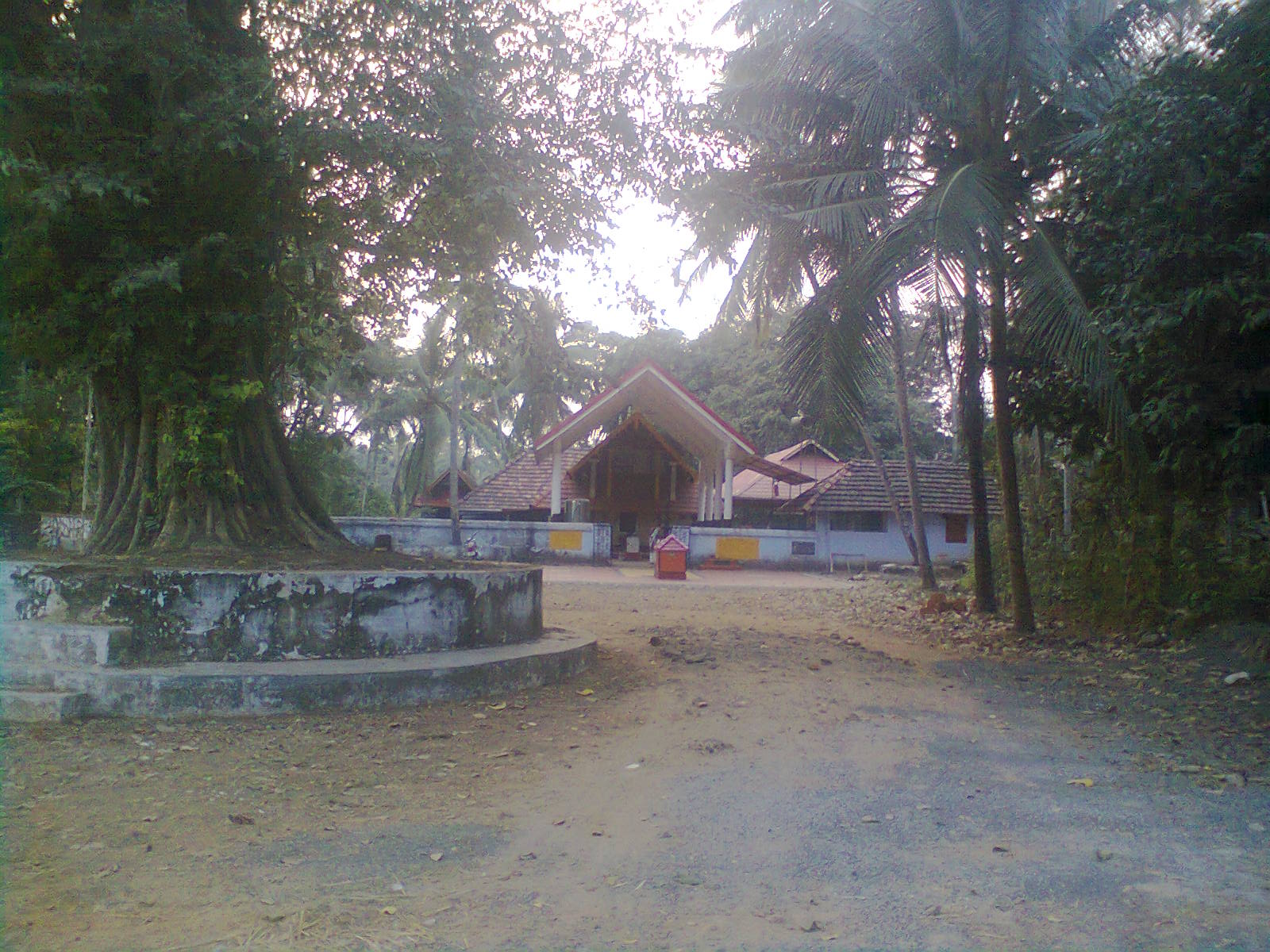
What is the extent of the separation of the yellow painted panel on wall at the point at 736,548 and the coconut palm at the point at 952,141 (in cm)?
1213

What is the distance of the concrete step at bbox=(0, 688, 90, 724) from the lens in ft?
17.6

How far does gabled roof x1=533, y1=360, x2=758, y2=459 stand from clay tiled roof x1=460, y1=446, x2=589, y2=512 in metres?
4.50

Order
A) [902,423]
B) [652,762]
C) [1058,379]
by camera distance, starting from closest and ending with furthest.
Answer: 1. [652,762]
2. [1058,379]
3. [902,423]

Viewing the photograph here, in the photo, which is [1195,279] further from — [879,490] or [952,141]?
[879,490]

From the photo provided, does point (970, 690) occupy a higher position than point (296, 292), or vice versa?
point (296, 292)

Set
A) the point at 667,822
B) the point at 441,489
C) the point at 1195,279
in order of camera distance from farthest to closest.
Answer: the point at 441,489
the point at 1195,279
the point at 667,822

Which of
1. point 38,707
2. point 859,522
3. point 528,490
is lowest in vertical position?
point 38,707

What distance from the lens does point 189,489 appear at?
745 centimetres

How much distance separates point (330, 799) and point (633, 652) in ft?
14.6

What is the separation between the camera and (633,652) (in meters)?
8.60

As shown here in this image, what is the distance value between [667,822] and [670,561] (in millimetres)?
15241

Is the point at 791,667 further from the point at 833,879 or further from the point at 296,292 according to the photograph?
the point at 296,292

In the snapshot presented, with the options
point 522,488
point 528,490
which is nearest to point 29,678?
point 528,490

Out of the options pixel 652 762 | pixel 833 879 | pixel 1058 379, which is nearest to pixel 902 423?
pixel 1058 379
